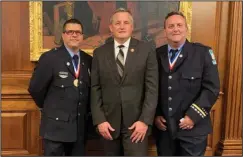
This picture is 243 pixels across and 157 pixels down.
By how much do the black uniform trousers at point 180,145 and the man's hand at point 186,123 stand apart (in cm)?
8

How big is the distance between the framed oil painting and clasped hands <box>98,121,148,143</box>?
97cm

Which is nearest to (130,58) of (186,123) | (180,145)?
(186,123)

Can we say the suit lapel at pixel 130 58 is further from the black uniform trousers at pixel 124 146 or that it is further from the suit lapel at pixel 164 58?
the black uniform trousers at pixel 124 146

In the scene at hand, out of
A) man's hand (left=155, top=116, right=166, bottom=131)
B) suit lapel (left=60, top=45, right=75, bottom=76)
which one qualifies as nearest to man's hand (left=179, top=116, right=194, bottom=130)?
man's hand (left=155, top=116, right=166, bottom=131)

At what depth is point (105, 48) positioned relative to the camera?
7.37 ft

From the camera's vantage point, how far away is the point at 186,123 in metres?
2.18

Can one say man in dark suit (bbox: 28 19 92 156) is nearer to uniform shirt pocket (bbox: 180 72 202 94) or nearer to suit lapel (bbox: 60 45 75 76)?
suit lapel (bbox: 60 45 75 76)

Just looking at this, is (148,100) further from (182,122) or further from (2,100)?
(2,100)

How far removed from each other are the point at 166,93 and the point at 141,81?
208 millimetres

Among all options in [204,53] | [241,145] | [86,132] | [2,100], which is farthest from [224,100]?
[2,100]

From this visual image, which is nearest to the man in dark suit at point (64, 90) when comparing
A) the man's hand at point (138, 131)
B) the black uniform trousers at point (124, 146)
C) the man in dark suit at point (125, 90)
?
the man in dark suit at point (125, 90)

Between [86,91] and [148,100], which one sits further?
[86,91]

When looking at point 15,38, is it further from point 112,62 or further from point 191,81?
point 191,81

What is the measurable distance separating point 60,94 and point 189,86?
935 mm
